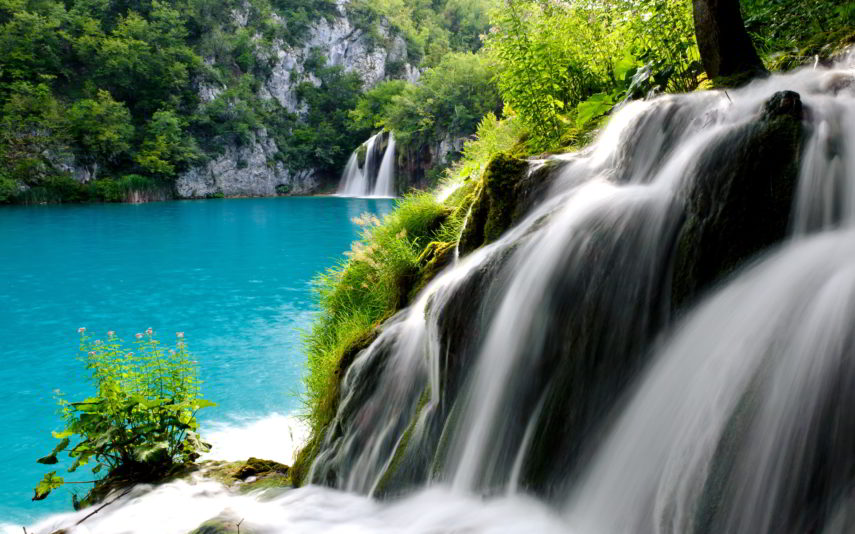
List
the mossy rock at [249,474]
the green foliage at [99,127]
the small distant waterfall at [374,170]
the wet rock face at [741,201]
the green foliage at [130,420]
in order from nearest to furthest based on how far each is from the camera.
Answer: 1. the wet rock face at [741,201]
2. the green foliage at [130,420]
3. the mossy rock at [249,474]
4. the green foliage at [99,127]
5. the small distant waterfall at [374,170]

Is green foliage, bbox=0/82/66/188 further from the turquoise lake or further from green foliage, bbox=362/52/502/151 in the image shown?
green foliage, bbox=362/52/502/151

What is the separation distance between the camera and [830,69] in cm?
374

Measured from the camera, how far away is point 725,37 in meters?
4.08

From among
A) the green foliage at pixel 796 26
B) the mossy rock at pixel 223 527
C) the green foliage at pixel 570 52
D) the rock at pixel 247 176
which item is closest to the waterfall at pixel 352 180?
the rock at pixel 247 176

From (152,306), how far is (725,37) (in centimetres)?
987

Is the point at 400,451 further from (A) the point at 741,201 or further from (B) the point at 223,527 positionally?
(A) the point at 741,201

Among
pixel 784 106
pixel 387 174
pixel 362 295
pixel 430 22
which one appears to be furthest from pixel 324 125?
pixel 784 106

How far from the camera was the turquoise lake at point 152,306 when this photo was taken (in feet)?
20.0

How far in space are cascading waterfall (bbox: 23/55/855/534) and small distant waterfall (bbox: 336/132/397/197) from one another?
34.1 m

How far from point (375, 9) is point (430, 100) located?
75.4 feet

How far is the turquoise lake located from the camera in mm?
6094

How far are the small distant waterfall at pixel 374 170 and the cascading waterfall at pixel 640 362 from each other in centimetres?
3406

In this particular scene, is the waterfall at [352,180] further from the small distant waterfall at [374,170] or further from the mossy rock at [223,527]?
the mossy rock at [223,527]

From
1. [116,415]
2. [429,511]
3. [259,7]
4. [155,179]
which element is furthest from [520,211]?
[259,7]
